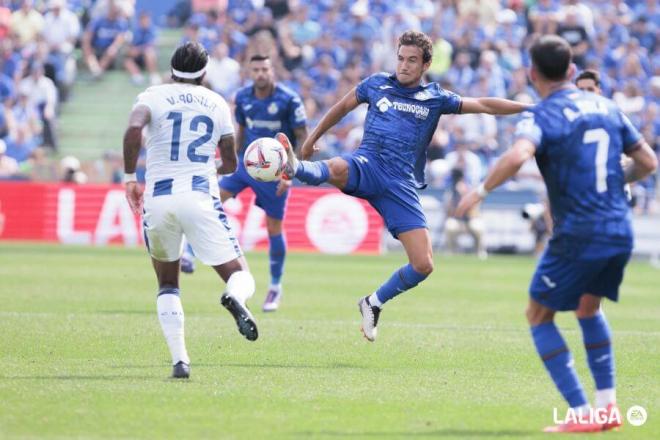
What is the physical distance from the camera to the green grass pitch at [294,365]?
7.92 meters

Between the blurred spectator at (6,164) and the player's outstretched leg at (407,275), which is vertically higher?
the player's outstretched leg at (407,275)

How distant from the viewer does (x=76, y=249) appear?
79.6 feet

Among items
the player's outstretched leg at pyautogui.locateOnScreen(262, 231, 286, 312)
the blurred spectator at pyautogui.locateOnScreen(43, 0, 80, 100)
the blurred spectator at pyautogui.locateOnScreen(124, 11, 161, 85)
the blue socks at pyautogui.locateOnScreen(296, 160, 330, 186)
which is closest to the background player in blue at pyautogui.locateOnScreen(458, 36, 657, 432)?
the blue socks at pyautogui.locateOnScreen(296, 160, 330, 186)

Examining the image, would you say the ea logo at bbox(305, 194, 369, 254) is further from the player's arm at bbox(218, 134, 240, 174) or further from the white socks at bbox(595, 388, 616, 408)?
the white socks at bbox(595, 388, 616, 408)

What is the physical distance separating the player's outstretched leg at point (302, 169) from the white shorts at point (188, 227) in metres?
0.84

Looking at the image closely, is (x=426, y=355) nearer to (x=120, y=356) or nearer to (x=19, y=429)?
(x=120, y=356)

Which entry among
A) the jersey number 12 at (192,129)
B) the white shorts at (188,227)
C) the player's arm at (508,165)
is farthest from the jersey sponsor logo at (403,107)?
the player's arm at (508,165)

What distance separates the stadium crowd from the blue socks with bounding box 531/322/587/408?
1873cm

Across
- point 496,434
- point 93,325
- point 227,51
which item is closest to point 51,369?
point 93,325

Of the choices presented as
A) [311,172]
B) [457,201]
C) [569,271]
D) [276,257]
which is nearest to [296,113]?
[276,257]

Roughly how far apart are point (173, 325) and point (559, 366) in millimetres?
3171

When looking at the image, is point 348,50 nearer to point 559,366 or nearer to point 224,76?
point 224,76

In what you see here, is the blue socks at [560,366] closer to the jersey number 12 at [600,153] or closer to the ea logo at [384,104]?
the jersey number 12 at [600,153]

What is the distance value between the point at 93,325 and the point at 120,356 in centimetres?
228
